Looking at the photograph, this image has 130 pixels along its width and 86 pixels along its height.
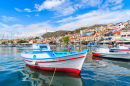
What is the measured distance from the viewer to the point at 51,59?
9391 mm

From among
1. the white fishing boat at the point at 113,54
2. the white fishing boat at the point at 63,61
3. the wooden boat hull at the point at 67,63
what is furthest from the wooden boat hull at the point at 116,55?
the wooden boat hull at the point at 67,63

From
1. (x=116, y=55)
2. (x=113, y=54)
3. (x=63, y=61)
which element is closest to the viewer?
(x=63, y=61)

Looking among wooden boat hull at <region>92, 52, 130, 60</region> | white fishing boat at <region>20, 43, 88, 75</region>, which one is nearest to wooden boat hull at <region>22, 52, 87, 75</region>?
white fishing boat at <region>20, 43, 88, 75</region>

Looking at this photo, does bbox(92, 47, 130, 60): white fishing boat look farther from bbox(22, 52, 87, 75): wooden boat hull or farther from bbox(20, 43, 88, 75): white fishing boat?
bbox(22, 52, 87, 75): wooden boat hull

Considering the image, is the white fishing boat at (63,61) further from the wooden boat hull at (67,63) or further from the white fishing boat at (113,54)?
the white fishing boat at (113,54)

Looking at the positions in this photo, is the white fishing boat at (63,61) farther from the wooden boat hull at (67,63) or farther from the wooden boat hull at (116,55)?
the wooden boat hull at (116,55)

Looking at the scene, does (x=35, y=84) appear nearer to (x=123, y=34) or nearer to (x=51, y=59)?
(x=51, y=59)

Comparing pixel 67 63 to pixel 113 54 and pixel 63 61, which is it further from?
pixel 113 54

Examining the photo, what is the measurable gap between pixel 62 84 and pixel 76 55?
2.71 metres

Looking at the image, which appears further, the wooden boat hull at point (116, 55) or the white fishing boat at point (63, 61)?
the wooden boat hull at point (116, 55)

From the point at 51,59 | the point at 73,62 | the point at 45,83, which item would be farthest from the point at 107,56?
the point at 45,83

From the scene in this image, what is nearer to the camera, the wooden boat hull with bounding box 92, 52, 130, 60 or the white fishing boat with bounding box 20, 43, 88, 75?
the white fishing boat with bounding box 20, 43, 88, 75

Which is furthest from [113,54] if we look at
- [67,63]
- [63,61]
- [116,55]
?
[63,61]

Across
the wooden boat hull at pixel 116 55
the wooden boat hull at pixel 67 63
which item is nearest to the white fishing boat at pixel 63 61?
the wooden boat hull at pixel 67 63
